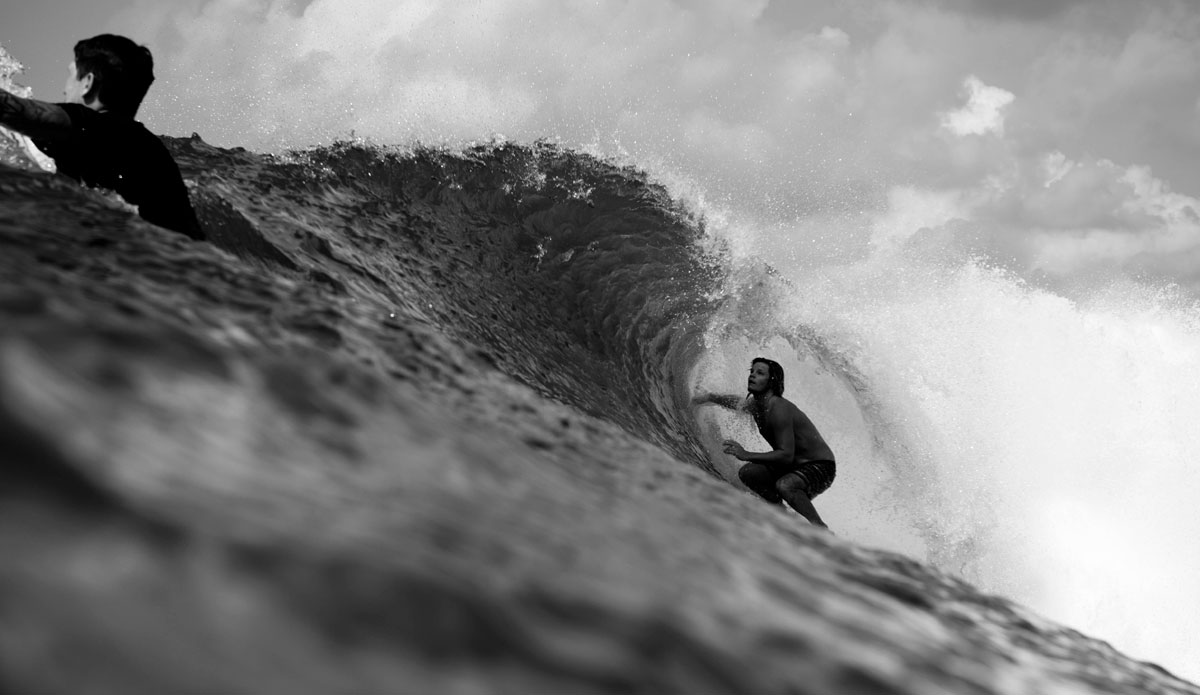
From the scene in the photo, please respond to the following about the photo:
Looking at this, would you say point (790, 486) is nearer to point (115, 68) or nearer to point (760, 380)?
point (760, 380)

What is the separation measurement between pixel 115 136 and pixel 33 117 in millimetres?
274

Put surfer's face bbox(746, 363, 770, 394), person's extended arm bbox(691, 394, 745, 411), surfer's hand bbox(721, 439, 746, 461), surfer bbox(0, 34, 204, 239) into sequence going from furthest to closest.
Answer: person's extended arm bbox(691, 394, 745, 411), surfer's face bbox(746, 363, 770, 394), surfer's hand bbox(721, 439, 746, 461), surfer bbox(0, 34, 204, 239)

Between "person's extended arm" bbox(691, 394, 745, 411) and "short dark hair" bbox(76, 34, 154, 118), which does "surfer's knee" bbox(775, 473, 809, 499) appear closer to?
"person's extended arm" bbox(691, 394, 745, 411)

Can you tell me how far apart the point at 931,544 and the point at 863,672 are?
794 centimetres

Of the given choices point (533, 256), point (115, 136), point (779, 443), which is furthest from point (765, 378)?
point (115, 136)

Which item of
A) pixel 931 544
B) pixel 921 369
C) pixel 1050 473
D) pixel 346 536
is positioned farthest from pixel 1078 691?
pixel 1050 473

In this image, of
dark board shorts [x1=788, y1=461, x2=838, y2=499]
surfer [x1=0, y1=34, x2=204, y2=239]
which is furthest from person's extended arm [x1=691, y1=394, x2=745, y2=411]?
surfer [x1=0, y1=34, x2=204, y2=239]

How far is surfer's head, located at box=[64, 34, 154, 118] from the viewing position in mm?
2945

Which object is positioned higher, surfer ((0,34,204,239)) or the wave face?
the wave face

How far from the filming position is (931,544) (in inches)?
327

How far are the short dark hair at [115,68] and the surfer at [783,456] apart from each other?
364 centimetres

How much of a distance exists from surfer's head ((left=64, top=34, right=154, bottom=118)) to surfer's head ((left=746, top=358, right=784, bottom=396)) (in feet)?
13.1

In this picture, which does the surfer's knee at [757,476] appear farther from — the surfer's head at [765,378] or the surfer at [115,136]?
the surfer at [115,136]

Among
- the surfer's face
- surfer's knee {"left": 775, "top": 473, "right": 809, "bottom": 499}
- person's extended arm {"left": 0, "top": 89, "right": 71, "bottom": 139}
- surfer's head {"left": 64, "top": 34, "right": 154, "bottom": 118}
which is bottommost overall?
person's extended arm {"left": 0, "top": 89, "right": 71, "bottom": 139}
